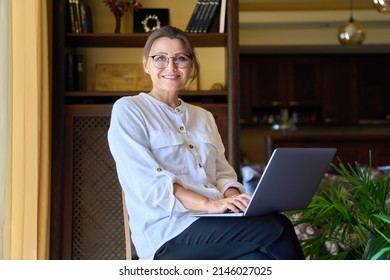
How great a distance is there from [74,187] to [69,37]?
835mm

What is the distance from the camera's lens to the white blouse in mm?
2180

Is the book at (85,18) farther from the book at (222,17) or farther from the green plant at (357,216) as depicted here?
the green plant at (357,216)

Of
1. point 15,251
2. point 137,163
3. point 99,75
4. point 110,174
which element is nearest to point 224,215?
point 137,163

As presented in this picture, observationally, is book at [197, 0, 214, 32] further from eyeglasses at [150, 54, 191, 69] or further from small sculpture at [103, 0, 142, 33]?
eyeglasses at [150, 54, 191, 69]

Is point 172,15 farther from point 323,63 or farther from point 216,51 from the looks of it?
point 323,63

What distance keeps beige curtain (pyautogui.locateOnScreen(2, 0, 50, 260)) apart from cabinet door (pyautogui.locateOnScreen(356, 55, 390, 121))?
288 inches

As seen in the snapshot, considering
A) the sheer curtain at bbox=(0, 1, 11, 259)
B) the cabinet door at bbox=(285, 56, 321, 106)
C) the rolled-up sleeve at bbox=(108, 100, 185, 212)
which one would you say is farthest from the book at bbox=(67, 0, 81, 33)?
the cabinet door at bbox=(285, 56, 321, 106)

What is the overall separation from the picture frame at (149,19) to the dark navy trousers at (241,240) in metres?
2.24

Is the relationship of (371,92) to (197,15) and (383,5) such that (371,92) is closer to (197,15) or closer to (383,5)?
(383,5)

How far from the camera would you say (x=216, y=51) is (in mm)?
4242

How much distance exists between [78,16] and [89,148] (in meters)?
0.75

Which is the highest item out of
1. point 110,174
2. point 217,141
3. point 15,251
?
point 217,141

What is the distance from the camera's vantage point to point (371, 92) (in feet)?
33.8

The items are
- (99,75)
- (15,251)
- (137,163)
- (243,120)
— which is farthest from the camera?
(243,120)
